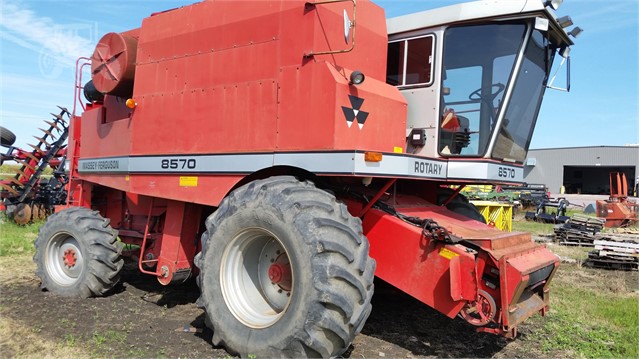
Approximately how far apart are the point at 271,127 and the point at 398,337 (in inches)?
92.4

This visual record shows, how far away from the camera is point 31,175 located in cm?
1254

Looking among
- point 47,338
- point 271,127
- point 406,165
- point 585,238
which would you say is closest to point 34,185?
point 47,338

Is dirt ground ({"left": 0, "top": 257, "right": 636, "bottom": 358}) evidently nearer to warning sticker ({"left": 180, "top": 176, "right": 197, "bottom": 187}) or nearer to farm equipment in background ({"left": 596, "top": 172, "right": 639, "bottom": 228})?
warning sticker ({"left": 180, "top": 176, "right": 197, "bottom": 187})

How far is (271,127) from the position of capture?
4207mm

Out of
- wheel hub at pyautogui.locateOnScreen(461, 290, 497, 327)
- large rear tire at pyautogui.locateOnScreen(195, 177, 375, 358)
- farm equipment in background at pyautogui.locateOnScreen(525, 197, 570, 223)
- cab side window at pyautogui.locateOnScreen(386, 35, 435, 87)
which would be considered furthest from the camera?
farm equipment in background at pyautogui.locateOnScreen(525, 197, 570, 223)

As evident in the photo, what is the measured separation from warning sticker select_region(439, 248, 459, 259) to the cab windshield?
1.33 meters

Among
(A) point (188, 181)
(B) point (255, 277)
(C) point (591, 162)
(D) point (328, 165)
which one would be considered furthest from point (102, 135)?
(C) point (591, 162)

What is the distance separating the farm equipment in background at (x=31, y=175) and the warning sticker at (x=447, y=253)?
11400mm

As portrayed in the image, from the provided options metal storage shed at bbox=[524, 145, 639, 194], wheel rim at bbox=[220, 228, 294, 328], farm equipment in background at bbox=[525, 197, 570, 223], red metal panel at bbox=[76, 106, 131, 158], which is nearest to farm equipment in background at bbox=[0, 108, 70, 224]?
red metal panel at bbox=[76, 106, 131, 158]

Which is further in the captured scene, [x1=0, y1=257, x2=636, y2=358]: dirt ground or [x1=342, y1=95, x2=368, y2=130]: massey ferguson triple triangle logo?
[x1=0, y1=257, x2=636, y2=358]: dirt ground

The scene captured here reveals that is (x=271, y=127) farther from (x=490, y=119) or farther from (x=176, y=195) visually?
(x=490, y=119)

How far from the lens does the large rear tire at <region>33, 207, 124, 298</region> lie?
557 cm

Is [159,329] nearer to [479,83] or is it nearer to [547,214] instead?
[479,83]

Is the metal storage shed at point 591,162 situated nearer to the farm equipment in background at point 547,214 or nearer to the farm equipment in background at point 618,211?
the farm equipment in background at point 547,214
